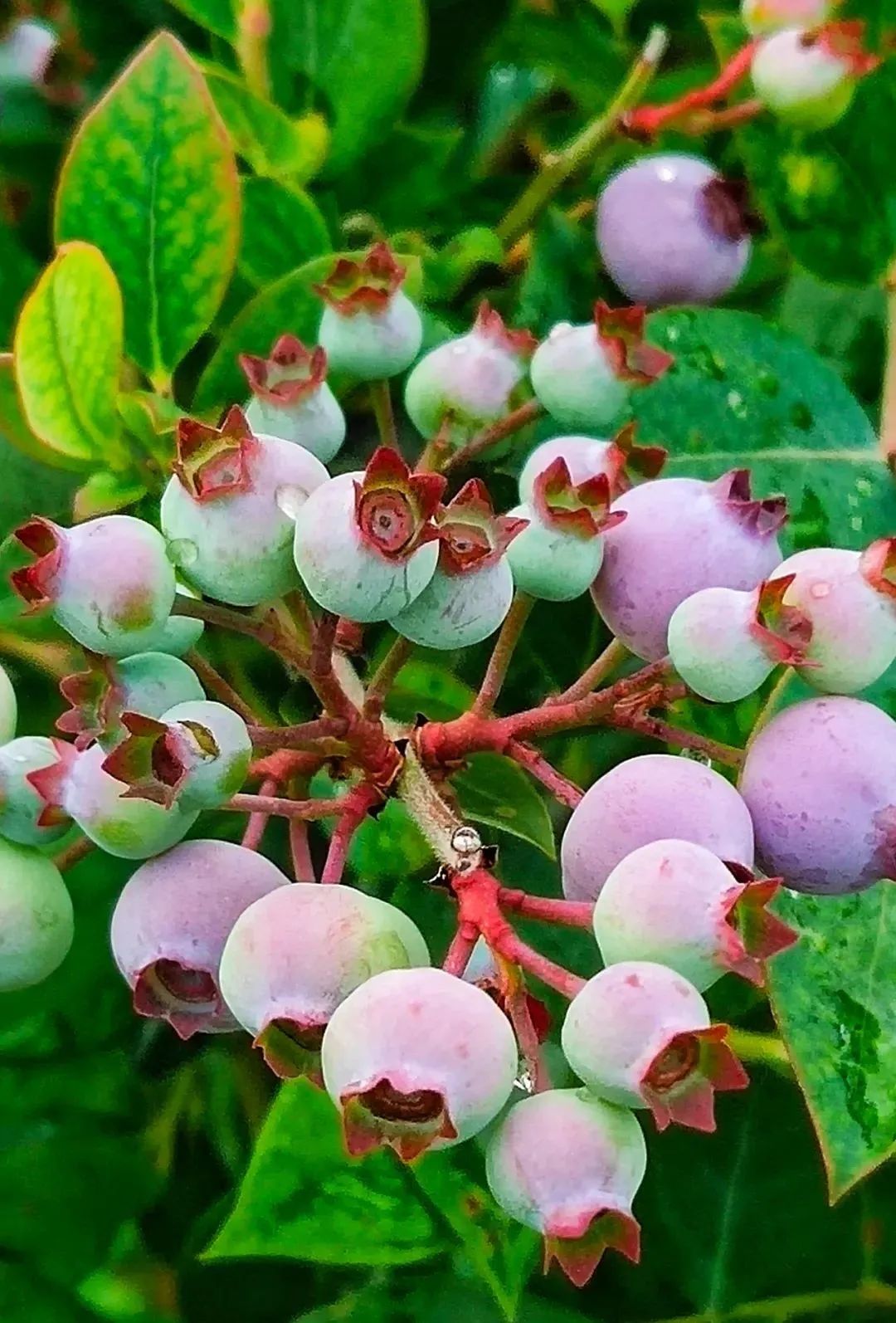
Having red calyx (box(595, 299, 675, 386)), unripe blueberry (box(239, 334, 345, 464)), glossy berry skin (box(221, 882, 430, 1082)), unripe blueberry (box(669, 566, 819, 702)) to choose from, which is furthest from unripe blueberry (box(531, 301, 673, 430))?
glossy berry skin (box(221, 882, 430, 1082))

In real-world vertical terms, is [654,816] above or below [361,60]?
below

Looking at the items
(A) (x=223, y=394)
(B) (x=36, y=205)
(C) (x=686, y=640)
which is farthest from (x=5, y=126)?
(C) (x=686, y=640)

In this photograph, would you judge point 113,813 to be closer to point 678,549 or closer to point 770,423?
point 678,549

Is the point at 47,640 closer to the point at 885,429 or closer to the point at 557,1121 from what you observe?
the point at 557,1121

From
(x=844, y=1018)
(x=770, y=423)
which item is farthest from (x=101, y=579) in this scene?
(x=770, y=423)

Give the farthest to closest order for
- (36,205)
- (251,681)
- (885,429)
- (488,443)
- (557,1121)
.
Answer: (36,205), (885,429), (251,681), (488,443), (557,1121)

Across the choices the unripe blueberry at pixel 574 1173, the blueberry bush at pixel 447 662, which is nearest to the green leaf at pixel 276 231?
the blueberry bush at pixel 447 662

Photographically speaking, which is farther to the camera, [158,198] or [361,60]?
[361,60]
